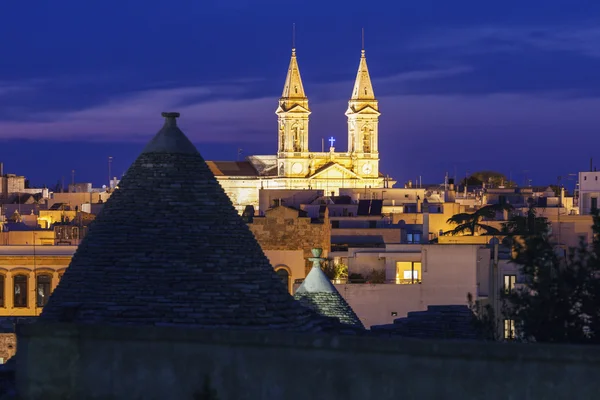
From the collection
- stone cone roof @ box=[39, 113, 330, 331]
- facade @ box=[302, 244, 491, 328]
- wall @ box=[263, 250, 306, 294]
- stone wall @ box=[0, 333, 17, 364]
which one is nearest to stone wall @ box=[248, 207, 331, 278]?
wall @ box=[263, 250, 306, 294]

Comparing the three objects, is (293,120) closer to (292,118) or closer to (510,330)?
(292,118)

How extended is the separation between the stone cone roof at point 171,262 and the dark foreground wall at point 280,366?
97cm

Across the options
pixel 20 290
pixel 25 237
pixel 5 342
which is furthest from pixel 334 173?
pixel 5 342

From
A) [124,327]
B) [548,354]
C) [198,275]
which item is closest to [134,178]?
[198,275]

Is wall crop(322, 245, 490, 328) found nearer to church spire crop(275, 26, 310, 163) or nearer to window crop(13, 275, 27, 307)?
window crop(13, 275, 27, 307)

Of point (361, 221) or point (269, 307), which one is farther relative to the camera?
point (361, 221)

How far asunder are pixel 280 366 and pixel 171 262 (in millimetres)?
2228

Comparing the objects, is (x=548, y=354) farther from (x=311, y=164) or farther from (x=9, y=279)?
(x=311, y=164)

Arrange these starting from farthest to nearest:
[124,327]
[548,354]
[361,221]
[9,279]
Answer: [361,221], [9,279], [124,327], [548,354]

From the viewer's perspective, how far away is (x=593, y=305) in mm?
17297

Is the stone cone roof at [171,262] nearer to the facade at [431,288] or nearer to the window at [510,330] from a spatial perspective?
the window at [510,330]

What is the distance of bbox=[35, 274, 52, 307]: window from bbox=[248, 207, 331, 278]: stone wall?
11.0 metres

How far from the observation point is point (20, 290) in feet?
170

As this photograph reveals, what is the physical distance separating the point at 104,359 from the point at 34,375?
0.57m
